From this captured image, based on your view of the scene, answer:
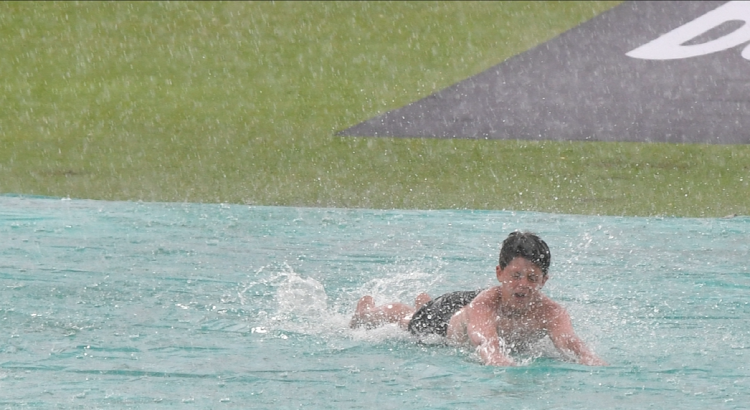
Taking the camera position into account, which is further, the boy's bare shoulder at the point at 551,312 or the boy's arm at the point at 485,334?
the boy's bare shoulder at the point at 551,312

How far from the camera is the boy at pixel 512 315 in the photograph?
17.6 ft

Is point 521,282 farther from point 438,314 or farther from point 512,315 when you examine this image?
point 438,314

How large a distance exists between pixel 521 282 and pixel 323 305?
59.5 inches

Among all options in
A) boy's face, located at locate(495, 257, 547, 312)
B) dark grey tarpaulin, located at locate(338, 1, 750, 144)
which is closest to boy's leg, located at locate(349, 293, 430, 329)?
boy's face, located at locate(495, 257, 547, 312)

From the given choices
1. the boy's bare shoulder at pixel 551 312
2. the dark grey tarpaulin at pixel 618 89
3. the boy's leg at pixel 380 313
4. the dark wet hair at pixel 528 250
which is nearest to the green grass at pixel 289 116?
the dark grey tarpaulin at pixel 618 89

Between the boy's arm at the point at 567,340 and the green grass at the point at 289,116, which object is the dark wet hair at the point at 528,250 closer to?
the boy's arm at the point at 567,340

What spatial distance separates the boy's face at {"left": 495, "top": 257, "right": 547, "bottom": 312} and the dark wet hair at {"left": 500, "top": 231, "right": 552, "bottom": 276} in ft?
0.07

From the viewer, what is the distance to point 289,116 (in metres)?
13.3

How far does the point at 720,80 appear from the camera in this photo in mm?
13367

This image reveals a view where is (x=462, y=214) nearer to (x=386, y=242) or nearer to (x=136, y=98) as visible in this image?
(x=386, y=242)

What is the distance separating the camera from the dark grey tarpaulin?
40.4 ft

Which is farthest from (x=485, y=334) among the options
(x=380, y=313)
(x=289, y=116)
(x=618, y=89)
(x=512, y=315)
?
(x=618, y=89)

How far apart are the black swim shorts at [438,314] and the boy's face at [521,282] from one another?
0.44m

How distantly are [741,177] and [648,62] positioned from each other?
394 cm
